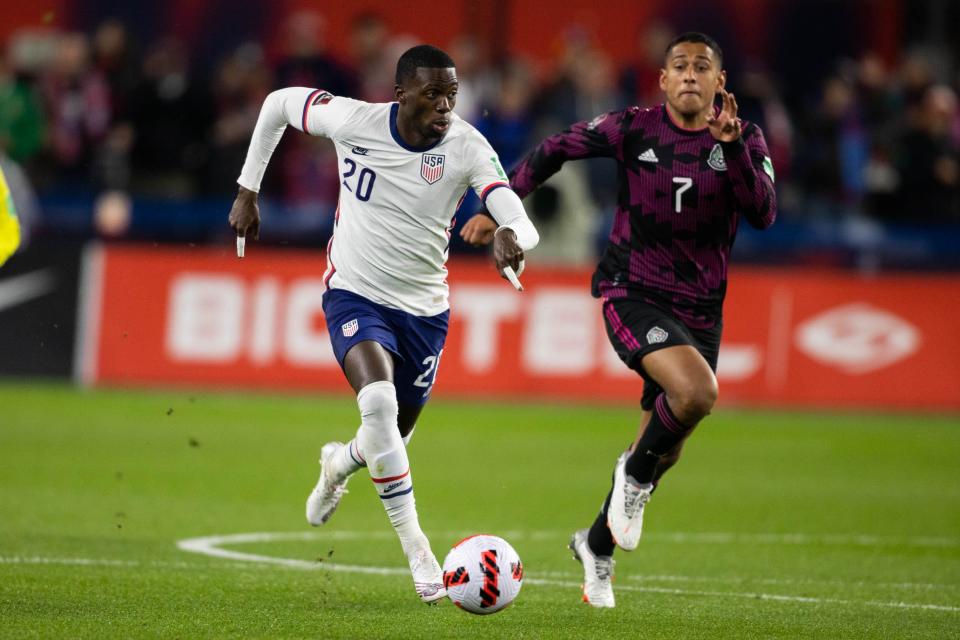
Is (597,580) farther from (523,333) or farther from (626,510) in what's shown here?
(523,333)

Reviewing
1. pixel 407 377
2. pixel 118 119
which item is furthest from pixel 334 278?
pixel 118 119

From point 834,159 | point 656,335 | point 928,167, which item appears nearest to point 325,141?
point 834,159

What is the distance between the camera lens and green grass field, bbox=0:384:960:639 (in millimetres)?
7379

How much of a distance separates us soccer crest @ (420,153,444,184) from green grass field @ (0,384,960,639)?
204cm

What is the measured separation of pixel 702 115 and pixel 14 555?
4.25m

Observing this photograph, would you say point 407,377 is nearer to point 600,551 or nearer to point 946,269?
point 600,551

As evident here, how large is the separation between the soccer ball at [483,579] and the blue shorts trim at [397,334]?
Answer: 120cm

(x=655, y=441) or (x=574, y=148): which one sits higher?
(x=574, y=148)

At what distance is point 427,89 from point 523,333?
1001 cm

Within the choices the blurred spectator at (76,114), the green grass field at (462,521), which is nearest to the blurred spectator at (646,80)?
the green grass field at (462,521)

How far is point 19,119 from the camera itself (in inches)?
736

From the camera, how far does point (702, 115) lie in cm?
827

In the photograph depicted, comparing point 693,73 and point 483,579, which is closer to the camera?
point 483,579

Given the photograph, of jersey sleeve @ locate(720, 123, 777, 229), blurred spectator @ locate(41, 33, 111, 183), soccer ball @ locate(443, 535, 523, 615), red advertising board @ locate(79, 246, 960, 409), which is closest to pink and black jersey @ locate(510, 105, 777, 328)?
jersey sleeve @ locate(720, 123, 777, 229)
